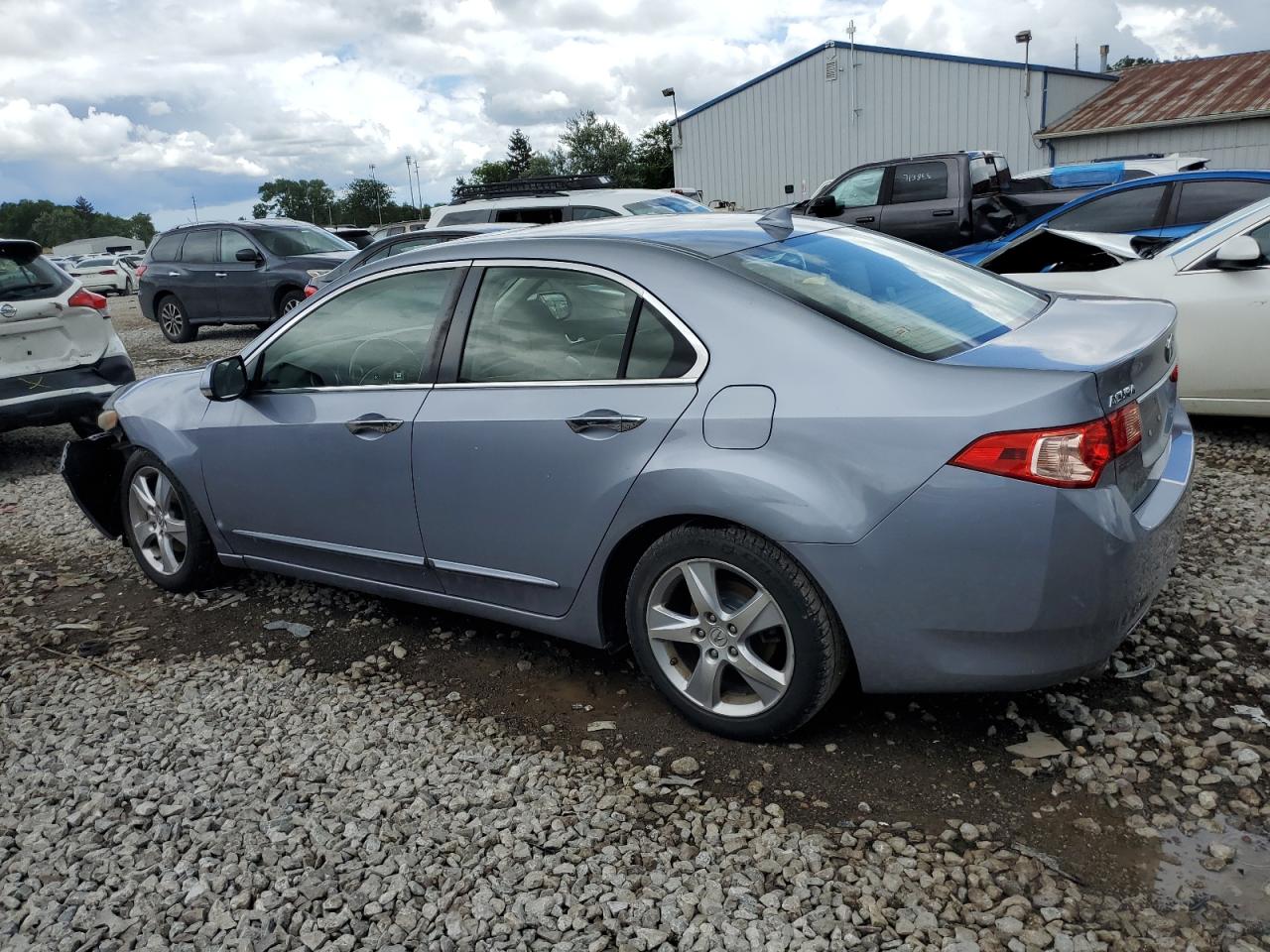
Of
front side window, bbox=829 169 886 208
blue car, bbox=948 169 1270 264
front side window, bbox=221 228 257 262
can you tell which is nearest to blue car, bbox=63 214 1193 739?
blue car, bbox=948 169 1270 264

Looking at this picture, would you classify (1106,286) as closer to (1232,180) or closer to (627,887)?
(1232,180)

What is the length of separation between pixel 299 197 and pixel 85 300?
13109 cm

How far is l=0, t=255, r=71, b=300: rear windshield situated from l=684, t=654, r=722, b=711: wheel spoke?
6.41 meters

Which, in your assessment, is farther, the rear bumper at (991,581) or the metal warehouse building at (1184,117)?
the metal warehouse building at (1184,117)

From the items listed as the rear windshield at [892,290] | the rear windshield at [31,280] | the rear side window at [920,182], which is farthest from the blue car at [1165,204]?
the rear windshield at [31,280]

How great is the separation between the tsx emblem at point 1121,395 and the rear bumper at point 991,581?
226 millimetres

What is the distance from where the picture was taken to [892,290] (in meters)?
3.19

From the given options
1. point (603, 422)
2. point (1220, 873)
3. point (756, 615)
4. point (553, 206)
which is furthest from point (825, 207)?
point (1220, 873)

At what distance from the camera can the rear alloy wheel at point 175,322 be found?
15219 millimetres

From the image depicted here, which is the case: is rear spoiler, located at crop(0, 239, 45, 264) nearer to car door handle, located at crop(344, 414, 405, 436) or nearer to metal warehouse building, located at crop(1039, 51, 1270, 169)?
car door handle, located at crop(344, 414, 405, 436)

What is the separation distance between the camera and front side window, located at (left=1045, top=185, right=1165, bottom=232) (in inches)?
317

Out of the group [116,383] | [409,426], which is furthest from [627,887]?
[116,383]

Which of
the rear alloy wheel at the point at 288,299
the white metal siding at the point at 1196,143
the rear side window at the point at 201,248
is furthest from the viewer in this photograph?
the white metal siding at the point at 1196,143

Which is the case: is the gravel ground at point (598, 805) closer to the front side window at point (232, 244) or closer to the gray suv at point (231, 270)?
the gray suv at point (231, 270)
